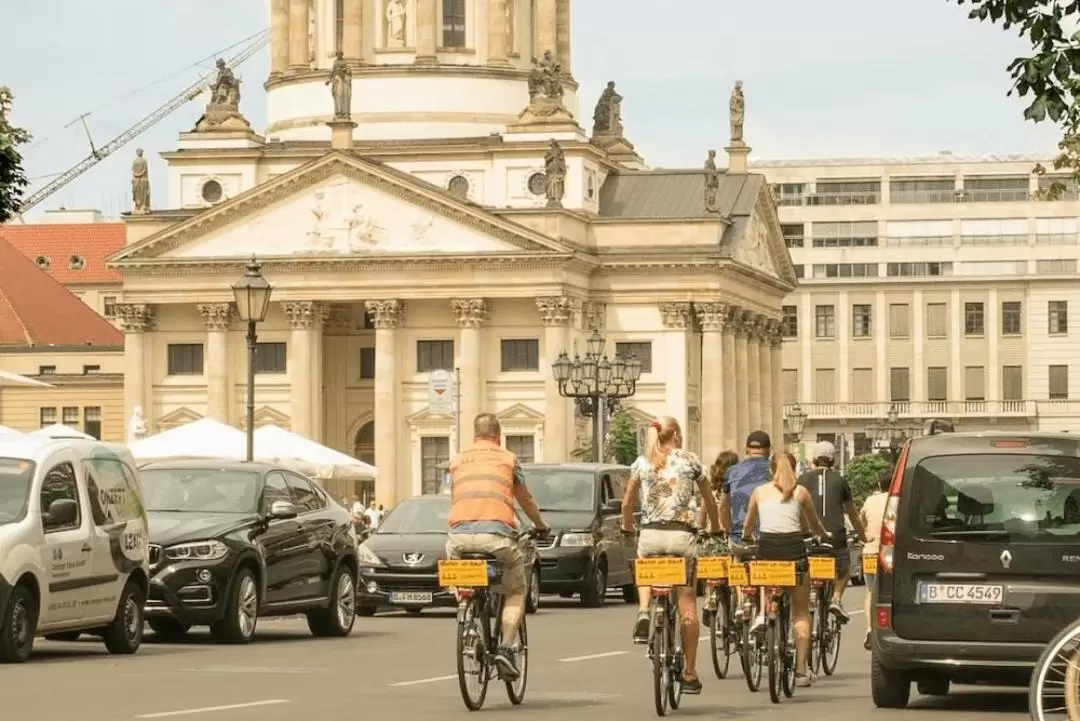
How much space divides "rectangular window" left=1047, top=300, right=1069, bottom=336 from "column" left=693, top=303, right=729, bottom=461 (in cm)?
3531

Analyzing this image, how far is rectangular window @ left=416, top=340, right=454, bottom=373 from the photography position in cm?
8912

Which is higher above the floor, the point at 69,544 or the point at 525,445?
the point at 525,445

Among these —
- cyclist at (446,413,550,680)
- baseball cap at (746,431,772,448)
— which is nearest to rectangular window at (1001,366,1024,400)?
baseball cap at (746,431,772,448)

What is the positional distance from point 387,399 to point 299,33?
1502 cm

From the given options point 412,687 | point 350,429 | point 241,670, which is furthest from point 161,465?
point 350,429

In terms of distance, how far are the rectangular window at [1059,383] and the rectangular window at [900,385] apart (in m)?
5.99

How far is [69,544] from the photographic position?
2328 centimetres

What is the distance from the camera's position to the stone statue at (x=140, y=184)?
9156cm

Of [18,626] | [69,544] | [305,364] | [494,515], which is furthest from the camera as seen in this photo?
[305,364]

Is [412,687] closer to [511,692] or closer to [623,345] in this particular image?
[511,692]

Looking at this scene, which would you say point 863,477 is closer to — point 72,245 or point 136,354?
point 136,354

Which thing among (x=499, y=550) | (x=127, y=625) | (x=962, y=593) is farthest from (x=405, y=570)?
(x=962, y=593)

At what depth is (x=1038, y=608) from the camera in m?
18.1

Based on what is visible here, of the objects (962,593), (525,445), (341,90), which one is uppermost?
(341,90)
